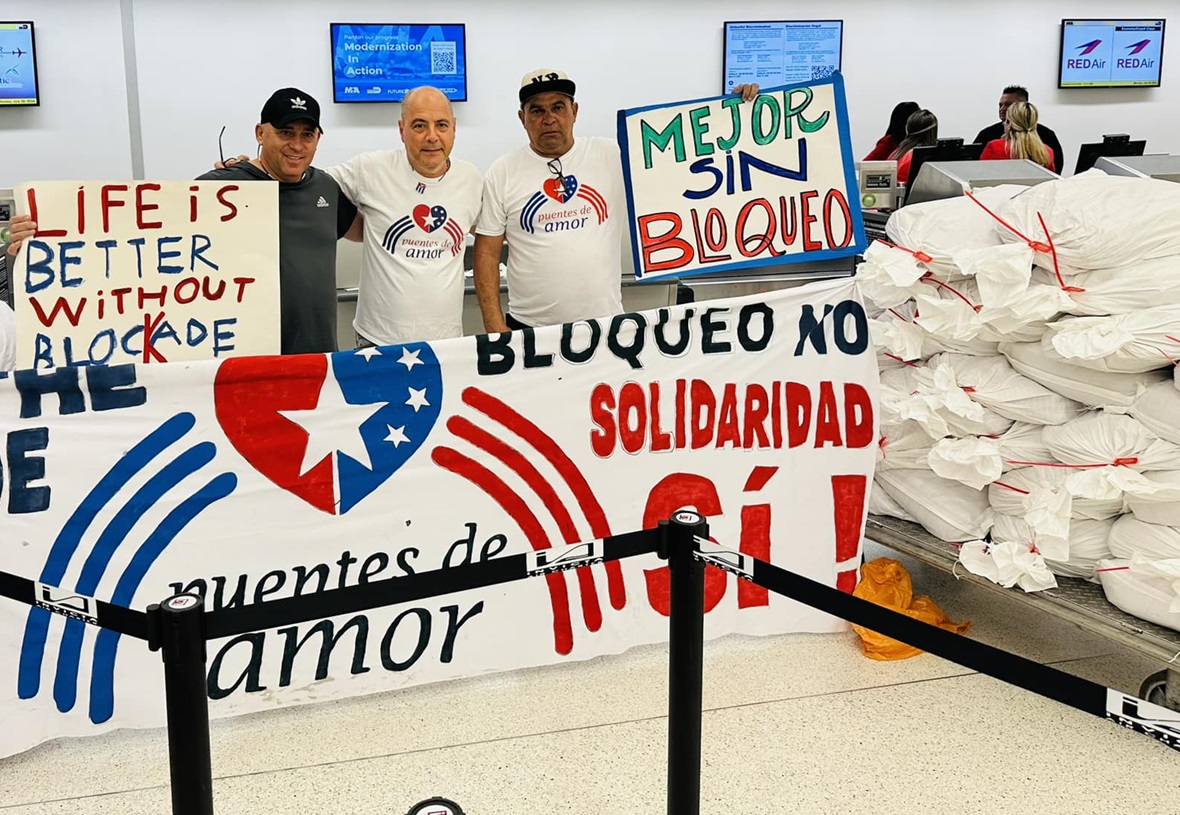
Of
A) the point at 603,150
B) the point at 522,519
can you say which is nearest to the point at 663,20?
the point at 603,150

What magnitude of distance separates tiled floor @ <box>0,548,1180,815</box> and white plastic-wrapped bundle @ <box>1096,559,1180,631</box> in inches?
11.5

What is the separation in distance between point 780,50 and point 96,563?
22.9 ft

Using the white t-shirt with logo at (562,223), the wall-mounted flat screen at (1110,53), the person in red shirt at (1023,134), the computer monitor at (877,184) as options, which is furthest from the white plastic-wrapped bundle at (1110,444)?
the wall-mounted flat screen at (1110,53)

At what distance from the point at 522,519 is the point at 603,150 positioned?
3.84ft

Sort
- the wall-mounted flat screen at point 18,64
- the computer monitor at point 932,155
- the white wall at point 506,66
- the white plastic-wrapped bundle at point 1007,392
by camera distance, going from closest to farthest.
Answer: the white plastic-wrapped bundle at point 1007,392 < the computer monitor at point 932,155 < the wall-mounted flat screen at point 18,64 < the white wall at point 506,66

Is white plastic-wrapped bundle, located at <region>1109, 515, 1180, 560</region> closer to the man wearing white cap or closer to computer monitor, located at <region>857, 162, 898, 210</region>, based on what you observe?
the man wearing white cap

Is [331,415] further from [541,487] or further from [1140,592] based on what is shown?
[1140,592]

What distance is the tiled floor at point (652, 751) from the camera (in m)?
2.20

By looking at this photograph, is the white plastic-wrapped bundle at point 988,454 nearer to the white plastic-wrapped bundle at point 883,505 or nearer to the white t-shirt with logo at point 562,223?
the white plastic-wrapped bundle at point 883,505

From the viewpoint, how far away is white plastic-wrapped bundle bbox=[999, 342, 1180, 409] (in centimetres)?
240

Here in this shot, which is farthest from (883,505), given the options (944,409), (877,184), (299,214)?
(877,184)

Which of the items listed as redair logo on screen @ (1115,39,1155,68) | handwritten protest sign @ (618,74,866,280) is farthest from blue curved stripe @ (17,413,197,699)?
redair logo on screen @ (1115,39,1155,68)

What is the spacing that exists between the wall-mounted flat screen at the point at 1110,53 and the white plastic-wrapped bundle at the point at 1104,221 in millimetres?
7057

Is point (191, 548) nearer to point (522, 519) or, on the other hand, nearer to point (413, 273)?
point (522, 519)
